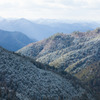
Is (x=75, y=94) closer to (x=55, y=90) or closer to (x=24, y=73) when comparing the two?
(x=55, y=90)

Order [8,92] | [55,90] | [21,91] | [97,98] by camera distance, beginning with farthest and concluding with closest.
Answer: [97,98] → [55,90] → [21,91] → [8,92]

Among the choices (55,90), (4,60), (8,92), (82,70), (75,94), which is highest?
(4,60)

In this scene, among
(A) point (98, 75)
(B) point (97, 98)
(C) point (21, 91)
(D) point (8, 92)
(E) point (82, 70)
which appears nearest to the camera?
(D) point (8, 92)

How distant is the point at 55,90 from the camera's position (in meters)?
73.8

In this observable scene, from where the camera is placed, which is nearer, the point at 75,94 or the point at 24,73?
the point at 24,73

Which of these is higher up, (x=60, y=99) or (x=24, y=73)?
(x=24, y=73)

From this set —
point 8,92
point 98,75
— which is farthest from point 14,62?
point 98,75

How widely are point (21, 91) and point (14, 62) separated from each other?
2369 cm

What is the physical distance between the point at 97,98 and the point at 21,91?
50.3m

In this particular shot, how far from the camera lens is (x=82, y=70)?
7741 inches

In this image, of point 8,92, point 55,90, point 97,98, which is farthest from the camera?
point 97,98

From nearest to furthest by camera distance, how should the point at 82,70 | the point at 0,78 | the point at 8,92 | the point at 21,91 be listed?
the point at 8,92 < the point at 21,91 < the point at 0,78 < the point at 82,70

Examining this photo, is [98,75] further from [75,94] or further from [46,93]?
[46,93]

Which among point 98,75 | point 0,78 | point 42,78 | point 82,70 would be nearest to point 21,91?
point 0,78
